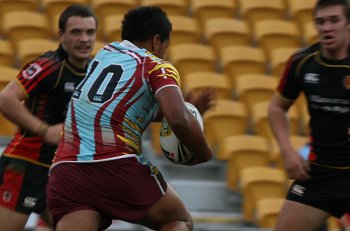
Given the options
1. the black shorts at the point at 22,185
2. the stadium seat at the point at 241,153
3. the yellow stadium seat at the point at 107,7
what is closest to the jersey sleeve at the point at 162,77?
the black shorts at the point at 22,185

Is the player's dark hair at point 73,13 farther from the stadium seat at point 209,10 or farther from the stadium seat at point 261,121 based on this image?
the stadium seat at point 209,10

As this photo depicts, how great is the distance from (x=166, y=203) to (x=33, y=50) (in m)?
5.22

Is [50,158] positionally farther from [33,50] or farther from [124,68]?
[33,50]

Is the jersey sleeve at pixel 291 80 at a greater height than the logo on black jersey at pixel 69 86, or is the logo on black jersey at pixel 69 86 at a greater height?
the jersey sleeve at pixel 291 80

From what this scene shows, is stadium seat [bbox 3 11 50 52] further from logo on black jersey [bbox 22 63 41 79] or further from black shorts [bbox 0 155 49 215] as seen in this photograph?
logo on black jersey [bbox 22 63 41 79]

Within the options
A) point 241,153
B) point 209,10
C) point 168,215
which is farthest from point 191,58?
point 168,215

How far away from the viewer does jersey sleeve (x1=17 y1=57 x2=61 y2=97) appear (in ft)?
22.0

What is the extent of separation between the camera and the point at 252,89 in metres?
10.7

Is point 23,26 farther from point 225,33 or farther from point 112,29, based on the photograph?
point 225,33

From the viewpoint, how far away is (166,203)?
18.3 ft

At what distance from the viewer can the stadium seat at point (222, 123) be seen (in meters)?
10.0

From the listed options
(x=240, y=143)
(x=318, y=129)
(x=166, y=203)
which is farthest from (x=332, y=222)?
(x=166, y=203)

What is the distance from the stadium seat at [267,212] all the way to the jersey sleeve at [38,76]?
3045 millimetres

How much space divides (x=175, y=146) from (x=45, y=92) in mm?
1531
